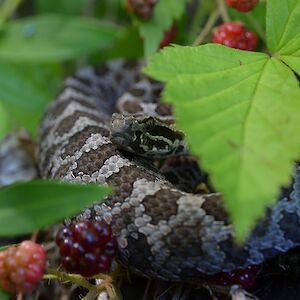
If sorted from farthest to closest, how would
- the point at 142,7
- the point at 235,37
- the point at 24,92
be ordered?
1. the point at 24,92
2. the point at 142,7
3. the point at 235,37

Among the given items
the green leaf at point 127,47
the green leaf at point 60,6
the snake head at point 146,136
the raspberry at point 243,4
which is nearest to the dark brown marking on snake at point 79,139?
the snake head at point 146,136

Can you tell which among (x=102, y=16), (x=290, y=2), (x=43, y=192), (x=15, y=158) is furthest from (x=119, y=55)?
(x=43, y=192)

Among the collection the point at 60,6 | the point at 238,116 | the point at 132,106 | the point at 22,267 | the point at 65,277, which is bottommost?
the point at 65,277

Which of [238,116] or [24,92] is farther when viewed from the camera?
[24,92]

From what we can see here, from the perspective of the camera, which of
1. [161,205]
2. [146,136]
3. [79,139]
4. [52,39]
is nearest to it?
[161,205]

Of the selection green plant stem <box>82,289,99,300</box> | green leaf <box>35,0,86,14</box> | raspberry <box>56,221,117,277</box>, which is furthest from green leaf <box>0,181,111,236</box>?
green leaf <box>35,0,86,14</box>

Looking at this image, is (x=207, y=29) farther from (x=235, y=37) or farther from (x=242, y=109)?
(x=242, y=109)

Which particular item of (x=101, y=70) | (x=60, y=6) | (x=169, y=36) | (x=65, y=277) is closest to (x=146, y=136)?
(x=65, y=277)
